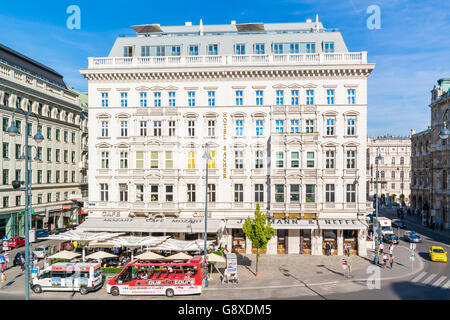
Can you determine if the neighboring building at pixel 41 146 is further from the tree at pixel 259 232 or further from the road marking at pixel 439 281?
the road marking at pixel 439 281

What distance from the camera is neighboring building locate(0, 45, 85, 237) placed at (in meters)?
44.6

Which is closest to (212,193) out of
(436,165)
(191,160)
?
(191,160)

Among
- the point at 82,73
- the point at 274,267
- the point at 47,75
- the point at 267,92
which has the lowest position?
the point at 274,267

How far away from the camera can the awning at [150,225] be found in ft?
122

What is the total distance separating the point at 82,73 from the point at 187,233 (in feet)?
74.0

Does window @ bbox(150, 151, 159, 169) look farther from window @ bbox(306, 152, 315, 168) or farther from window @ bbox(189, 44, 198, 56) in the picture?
window @ bbox(306, 152, 315, 168)

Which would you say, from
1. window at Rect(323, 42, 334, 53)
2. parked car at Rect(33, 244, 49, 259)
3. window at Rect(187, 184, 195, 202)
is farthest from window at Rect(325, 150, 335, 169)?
parked car at Rect(33, 244, 49, 259)

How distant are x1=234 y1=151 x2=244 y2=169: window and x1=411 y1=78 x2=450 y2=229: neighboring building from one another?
127 ft

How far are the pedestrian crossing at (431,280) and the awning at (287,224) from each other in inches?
417

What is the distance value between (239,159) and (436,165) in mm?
47643

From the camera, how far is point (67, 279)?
2569cm
